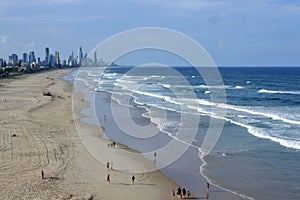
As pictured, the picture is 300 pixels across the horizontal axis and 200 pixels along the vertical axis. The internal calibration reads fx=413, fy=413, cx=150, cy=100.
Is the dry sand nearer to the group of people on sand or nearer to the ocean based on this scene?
the group of people on sand

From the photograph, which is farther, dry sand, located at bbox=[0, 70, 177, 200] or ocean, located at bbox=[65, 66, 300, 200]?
ocean, located at bbox=[65, 66, 300, 200]

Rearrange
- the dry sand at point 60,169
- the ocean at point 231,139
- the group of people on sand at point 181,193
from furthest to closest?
the ocean at point 231,139, the dry sand at point 60,169, the group of people on sand at point 181,193

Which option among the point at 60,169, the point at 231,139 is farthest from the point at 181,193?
the point at 231,139

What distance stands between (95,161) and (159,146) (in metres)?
6.38

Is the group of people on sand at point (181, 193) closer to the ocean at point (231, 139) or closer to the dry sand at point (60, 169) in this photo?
the dry sand at point (60, 169)

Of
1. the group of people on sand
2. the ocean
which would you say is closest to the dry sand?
the group of people on sand

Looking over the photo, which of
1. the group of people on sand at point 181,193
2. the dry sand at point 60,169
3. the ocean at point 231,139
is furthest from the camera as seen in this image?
the ocean at point 231,139

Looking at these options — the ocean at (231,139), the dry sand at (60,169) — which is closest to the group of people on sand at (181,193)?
the dry sand at (60,169)

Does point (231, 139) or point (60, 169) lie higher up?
point (231, 139)

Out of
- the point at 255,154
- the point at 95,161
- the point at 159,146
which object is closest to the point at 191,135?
the point at 159,146

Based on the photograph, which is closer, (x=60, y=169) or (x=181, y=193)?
(x=181, y=193)

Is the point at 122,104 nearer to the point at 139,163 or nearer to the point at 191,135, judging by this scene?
the point at 191,135

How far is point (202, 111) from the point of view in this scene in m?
49.7

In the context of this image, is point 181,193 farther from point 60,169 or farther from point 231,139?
point 231,139
